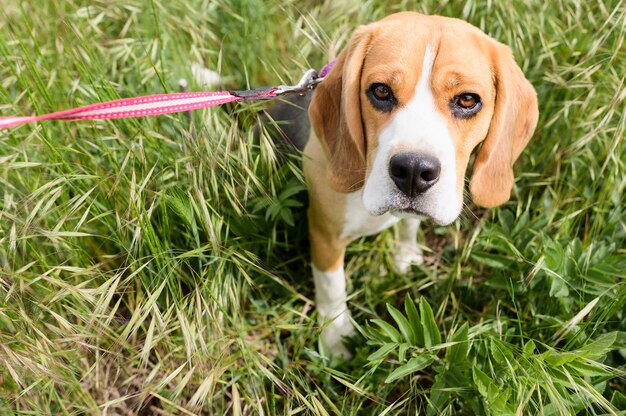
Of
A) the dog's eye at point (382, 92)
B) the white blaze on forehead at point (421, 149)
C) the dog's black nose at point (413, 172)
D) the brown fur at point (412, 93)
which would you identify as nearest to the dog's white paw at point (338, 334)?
the brown fur at point (412, 93)

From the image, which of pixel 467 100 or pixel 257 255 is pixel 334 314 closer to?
pixel 257 255

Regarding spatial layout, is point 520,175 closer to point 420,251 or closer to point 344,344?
point 420,251

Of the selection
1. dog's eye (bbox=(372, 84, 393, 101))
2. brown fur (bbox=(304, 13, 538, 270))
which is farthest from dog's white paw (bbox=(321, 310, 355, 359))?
dog's eye (bbox=(372, 84, 393, 101))

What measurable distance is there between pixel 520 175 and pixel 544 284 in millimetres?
768

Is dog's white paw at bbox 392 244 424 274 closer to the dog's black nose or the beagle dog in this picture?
the beagle dog

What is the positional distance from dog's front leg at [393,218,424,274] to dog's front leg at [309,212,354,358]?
1.52 feet

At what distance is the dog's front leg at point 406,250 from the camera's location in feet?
10.6

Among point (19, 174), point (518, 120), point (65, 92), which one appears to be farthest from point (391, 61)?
point (65, 92)

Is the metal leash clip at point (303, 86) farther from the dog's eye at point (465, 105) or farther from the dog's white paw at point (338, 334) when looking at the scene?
the dog's white paw at point (338, 334)

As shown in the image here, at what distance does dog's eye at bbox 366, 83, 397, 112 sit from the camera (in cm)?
208

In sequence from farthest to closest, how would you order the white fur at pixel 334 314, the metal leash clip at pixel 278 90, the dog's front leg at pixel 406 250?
the dog's front leg at pixel 406 250
the white fur at pixel 334 314
the metal leash clip at pixel 278 90

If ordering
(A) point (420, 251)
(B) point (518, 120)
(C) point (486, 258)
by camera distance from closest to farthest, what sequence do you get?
(B) point (518, 120), (C) point (486, 258), (A) point (420, 251)

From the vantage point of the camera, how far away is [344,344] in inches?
114

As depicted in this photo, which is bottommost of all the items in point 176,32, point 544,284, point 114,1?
point 544,284
